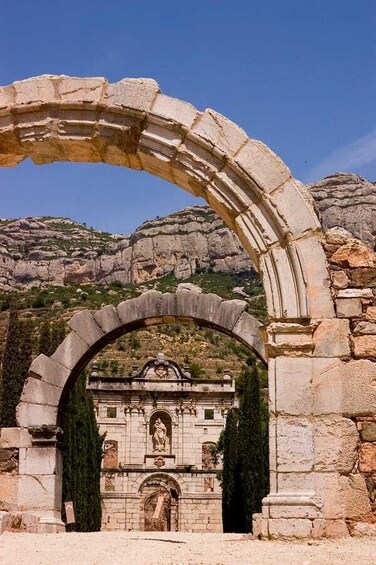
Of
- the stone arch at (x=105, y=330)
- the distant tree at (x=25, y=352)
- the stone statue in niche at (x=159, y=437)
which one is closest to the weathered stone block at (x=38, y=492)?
the stone arch at (x=105, y=330)

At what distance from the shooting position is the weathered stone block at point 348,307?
6090mm

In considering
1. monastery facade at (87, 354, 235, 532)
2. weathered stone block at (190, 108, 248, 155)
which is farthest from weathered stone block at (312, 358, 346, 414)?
monastery facade at (87, 354, 235, 532)

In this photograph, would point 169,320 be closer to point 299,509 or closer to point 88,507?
point 299,509

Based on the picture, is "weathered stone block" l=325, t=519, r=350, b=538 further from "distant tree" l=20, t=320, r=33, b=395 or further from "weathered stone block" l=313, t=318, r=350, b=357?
"distant tree" l=20, t=320, r=33, b=395

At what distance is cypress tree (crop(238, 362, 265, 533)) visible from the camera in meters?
23.5

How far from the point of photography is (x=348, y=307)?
240 inches

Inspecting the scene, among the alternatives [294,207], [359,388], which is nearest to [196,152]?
[294,207]

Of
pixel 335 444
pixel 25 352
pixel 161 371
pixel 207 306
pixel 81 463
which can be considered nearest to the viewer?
pixel 335 444

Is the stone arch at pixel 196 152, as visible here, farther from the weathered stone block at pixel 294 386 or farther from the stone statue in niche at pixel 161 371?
the stone statue in niche at pixel 161 371

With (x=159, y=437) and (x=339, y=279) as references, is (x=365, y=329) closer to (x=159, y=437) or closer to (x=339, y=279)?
(x=339, y=279)

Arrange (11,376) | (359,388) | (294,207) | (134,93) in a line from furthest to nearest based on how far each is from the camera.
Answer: (11,376) < (134,93) < (294,207) < (359,388)

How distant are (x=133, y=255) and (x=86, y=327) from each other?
85.6 m

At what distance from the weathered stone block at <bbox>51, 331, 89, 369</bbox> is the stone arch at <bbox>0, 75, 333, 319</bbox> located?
5.97 metres

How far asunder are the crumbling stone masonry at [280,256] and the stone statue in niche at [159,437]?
114 ft
